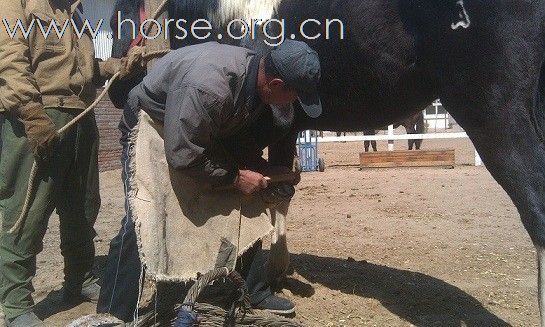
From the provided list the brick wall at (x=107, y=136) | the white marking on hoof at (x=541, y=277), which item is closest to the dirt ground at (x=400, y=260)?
the white marking on hoof at (x=541, y=277)

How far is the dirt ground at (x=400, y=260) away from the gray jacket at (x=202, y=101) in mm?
1174

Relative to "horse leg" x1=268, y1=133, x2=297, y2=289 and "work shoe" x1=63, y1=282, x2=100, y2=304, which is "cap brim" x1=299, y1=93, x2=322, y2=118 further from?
"work shoe" x1=63, y1=282, x2=100, y2=304

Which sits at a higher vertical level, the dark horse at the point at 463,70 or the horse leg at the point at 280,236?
the dark horse at the point at 463,70

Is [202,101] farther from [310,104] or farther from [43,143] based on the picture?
[43,143]

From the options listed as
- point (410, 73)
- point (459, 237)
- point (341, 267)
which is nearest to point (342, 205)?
point (459, 237)

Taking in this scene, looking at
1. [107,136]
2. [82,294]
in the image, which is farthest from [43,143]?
[107,136]

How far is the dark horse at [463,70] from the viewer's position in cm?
267

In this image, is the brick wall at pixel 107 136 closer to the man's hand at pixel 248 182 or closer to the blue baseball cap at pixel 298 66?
the man's hand at pixel 248 182

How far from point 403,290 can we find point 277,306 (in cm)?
90

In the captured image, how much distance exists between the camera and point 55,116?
313cm

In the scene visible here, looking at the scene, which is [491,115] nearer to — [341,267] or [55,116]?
[341,267]

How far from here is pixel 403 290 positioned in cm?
360

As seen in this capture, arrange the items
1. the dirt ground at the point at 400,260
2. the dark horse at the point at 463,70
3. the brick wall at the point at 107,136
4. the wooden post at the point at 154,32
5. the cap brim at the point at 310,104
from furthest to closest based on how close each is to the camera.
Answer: the brick wall at the point at 107,136 < the dirt ground at the point at 400,260 < the wooden post at the point at 154,32 < the dark horse at the point at 463,70 < the cap brim at the point at 310,104

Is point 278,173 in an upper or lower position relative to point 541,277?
upper
